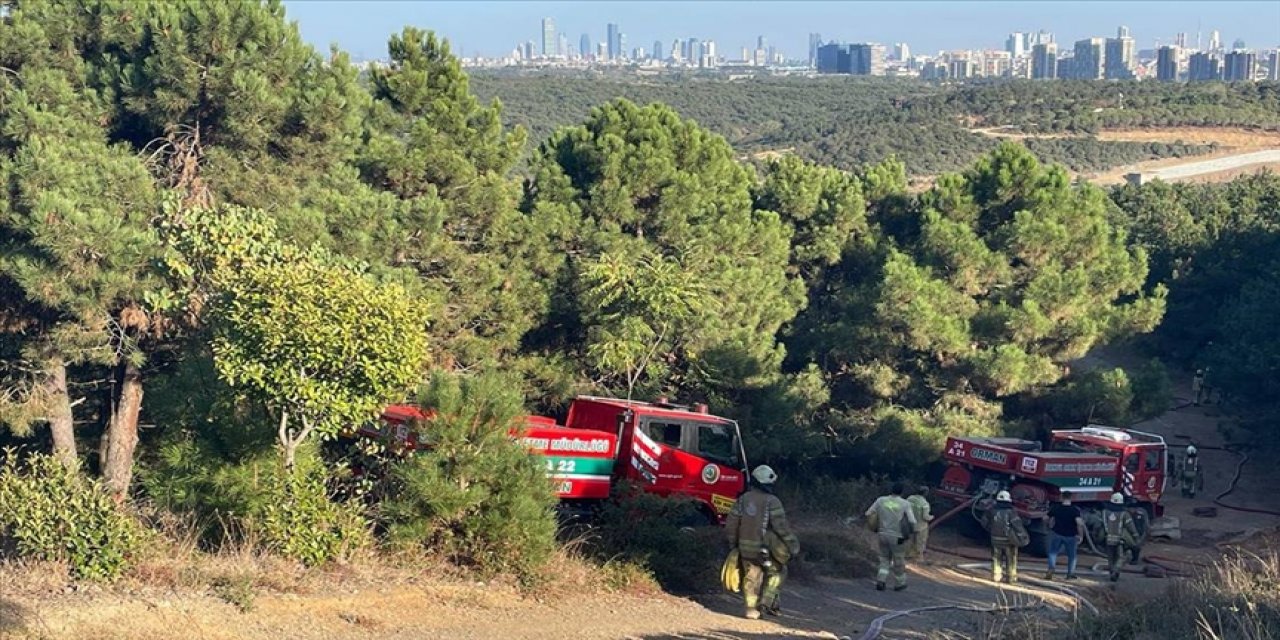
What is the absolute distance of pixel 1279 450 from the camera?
99.9 feet

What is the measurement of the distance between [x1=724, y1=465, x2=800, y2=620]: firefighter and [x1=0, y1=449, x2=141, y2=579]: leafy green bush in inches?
215

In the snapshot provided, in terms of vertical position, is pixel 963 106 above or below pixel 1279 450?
above

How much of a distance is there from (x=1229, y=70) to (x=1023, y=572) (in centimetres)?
18178

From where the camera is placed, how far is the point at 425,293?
20.2 metres

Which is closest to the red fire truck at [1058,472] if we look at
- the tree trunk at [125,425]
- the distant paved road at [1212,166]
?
the tree trunk at [125,425]

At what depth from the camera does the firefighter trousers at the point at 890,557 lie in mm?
16156

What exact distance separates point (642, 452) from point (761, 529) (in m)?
4.48

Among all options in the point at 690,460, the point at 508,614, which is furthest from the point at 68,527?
the point at 690,460

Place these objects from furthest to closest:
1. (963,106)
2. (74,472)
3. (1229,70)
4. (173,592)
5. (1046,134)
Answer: (1229,70) < (963,106) < (1046,134) < (74,472) < (173,592)

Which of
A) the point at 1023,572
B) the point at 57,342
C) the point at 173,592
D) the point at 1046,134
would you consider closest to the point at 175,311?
the point at 57,342

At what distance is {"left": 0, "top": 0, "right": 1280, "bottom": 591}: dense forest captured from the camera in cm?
1289

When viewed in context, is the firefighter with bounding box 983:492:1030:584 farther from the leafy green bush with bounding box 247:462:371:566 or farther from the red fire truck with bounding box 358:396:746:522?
the leafy green bush with bounding box 247:462:371:566

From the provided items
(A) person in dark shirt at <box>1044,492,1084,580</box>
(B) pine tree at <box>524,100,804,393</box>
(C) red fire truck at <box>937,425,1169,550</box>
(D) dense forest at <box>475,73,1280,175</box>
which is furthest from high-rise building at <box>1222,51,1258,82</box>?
(A) person in dark shirt at <box>1044,492,1084,580</box>

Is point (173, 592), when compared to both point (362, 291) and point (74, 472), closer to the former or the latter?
point (74, 472)
